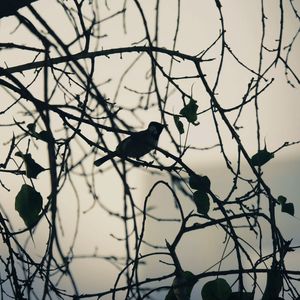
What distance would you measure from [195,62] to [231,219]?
25.7 inches

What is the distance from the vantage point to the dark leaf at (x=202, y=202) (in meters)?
1.87

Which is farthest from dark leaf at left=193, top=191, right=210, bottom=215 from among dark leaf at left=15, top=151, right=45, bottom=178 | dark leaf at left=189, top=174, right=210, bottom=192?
dark leaf at left=15, top=151, right=45, bottom=178

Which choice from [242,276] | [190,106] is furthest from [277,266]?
[190,106]

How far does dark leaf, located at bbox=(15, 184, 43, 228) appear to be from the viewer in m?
1.76

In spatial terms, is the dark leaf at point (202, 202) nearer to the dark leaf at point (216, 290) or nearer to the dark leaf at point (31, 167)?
the dark leaf at point (216, 290)

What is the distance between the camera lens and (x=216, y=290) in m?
1.67

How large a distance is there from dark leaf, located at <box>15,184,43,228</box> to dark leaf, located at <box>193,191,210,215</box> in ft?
1.52

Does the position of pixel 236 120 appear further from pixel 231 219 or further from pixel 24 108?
pixel 24 108

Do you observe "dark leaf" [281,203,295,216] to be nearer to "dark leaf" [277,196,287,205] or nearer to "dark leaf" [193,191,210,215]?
"dark leaf" [277,196,287,205]

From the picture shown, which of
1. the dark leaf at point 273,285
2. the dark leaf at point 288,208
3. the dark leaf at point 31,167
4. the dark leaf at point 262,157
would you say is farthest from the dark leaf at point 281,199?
the dark leaf at point 31,167

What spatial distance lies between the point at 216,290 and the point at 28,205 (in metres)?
0.56

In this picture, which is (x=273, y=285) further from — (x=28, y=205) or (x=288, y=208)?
(x=28, y=205)

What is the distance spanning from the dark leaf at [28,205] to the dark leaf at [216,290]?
51cm

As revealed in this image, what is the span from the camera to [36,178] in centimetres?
181
